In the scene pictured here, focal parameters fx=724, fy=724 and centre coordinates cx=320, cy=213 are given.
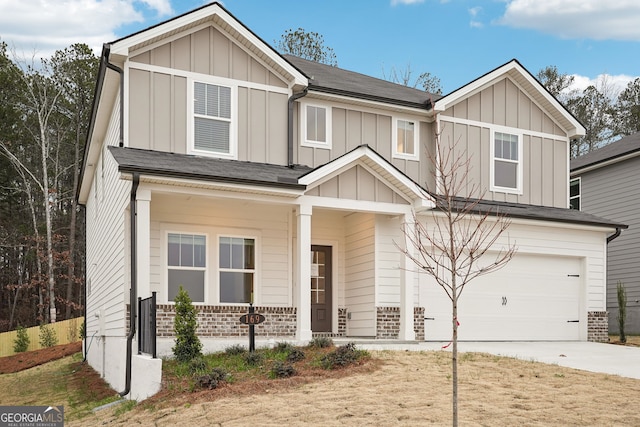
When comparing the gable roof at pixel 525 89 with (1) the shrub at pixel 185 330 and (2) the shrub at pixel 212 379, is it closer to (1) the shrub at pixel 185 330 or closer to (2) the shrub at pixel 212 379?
(1) the shrub at pixel 185 330

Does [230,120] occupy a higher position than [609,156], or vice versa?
[609,156]

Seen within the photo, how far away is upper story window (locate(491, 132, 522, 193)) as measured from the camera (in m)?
18.0

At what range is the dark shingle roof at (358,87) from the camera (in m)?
16.2

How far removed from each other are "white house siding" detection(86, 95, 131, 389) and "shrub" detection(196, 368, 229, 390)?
3.19 meters

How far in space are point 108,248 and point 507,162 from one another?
9.88 metres

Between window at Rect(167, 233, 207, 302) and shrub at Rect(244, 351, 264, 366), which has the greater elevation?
window at Rect(167, 233, 207, 302)

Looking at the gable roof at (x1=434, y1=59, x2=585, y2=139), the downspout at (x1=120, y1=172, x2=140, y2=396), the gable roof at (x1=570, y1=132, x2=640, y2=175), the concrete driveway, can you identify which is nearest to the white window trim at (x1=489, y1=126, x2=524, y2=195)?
the gable roof at (x1=434, y1=59, x2=585, y2=139)

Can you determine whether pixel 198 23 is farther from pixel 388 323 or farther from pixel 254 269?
pixel 388 323

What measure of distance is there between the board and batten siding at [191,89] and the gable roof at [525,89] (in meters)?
4.11

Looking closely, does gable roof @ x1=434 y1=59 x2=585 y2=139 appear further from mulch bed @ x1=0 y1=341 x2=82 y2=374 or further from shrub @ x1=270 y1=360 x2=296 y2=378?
mulch bed @ x1=0 y1=341 x2=82 y2=374

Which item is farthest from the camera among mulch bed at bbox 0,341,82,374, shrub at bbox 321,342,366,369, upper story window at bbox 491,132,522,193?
mulch bed at bbox 0,341,82,374

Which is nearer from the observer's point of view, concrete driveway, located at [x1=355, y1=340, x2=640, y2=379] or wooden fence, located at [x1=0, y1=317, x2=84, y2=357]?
concrete driveway, located at [x1=355, y1=340, x2=640, y2=379]

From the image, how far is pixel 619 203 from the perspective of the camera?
23188 mm

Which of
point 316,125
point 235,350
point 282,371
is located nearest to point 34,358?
point 235,350
